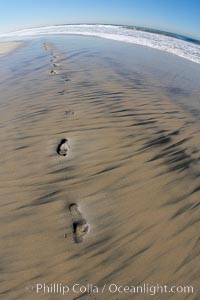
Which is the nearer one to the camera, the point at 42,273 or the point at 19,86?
the point at 42,273

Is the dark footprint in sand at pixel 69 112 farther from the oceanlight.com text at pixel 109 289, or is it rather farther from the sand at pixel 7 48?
the sand at pixel 7 48

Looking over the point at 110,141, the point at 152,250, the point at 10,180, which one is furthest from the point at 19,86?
the point at 152,250

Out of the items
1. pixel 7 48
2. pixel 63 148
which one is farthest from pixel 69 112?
pixel 7 48

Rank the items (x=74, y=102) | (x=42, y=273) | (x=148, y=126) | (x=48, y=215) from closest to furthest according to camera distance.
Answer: (x=42, y=273), (x=48, y=215), (x=148, y=126), (x=74, y=102)

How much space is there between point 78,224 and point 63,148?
187cm

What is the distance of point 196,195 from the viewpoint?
3.89 metres

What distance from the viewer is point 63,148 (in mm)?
4914

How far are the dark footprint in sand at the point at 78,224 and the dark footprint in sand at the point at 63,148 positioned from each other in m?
1.35

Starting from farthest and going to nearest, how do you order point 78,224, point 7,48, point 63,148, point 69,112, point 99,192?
point 7,48 → point 69,112 → point 63,148 → point 99,192 → point 78,224

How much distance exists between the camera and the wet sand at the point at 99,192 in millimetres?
2812

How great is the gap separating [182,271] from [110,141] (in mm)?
2786

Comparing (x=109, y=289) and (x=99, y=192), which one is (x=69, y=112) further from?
(x=109, y=289)

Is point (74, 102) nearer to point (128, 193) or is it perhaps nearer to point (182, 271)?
point (128, 193)

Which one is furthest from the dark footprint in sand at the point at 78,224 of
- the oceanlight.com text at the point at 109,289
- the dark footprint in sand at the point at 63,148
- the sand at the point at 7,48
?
the sand at the point at 7,48
